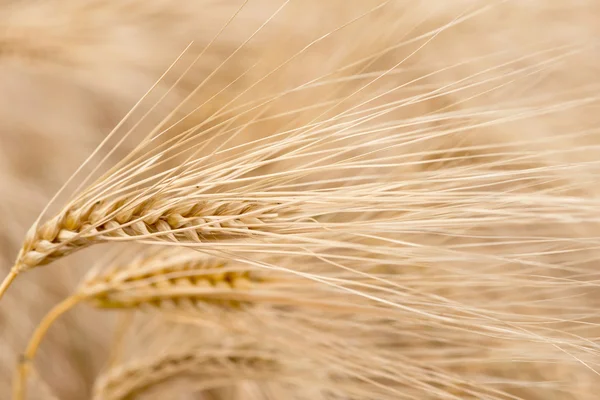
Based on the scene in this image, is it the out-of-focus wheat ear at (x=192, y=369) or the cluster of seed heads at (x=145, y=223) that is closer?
the cluster of seed heads at (x=145, y=223)

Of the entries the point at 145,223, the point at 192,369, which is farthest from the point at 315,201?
the point at 192,369

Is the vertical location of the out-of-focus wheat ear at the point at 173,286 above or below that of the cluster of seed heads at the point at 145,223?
below

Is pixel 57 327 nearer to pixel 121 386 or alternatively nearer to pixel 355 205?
pixel 121 386

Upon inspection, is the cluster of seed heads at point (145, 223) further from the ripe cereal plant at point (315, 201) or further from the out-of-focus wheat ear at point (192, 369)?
the out-of-focus wheat ear at point (192, 369)

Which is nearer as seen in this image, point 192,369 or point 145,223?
point 145,223

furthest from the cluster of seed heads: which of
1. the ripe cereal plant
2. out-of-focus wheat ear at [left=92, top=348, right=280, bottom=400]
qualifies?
out-of-focus wheat ear at [left=92, top=348, right=280, bottom=400]

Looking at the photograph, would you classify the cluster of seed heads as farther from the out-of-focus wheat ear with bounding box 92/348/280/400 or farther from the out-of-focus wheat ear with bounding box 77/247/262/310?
the out-of-focus wheat ear with bounding box 92/348/280/400

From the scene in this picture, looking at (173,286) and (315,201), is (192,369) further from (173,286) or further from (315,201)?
(315,201)

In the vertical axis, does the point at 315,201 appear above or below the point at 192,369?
above

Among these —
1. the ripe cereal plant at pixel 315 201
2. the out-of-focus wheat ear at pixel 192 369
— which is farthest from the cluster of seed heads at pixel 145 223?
the out-of-focus wheat ear at pixel 192 369
